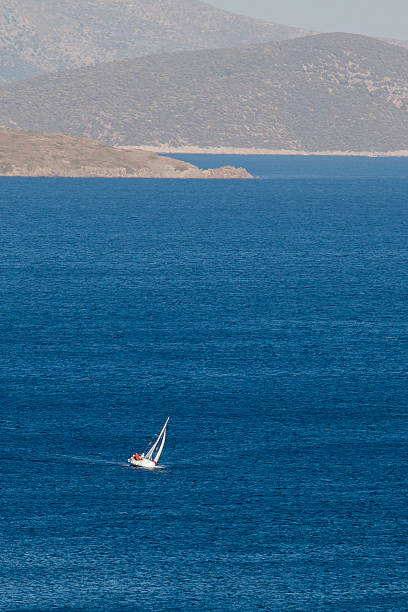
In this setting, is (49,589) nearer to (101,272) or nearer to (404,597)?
(404,597)

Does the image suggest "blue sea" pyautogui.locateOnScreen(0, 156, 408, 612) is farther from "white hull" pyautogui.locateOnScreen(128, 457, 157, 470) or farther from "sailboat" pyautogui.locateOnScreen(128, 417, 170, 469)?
"sailboat" pyautogui.locateOnScreen(128, 417, 170, 469)

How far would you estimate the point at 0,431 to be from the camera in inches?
3031

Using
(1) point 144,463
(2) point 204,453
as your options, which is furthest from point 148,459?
(2) point 204,453

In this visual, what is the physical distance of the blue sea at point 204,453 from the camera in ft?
183

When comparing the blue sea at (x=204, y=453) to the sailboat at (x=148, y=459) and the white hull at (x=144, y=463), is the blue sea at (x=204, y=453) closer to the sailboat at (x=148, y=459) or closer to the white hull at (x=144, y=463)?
the white hull at (x=144, y=463)

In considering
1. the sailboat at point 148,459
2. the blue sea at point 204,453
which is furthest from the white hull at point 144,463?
the blue sea at point 204,453

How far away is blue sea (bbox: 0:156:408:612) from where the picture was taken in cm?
5575

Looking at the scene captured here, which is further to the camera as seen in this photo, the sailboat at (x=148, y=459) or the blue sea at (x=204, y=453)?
the sailboat at (x=148, y=459)

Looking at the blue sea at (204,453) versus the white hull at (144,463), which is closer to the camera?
the blue sea at (204,453)

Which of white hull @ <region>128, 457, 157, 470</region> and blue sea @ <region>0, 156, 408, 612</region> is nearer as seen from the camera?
blue sea @ <region>0, 156, 408, 612</region>

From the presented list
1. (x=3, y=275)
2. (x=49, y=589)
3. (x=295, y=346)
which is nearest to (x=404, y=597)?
(x=49, y=589)

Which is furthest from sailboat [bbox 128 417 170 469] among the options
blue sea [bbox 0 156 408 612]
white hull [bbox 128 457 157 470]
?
blue sea [bbox 0 156 408 612]

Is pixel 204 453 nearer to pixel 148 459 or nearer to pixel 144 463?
pixel 148 459

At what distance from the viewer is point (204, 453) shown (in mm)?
73250
